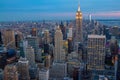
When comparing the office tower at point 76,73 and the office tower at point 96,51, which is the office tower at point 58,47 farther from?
the office tower at point 76,73

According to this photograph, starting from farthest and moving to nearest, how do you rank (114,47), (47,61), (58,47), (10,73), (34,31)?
(34,31) < (58,47) < (47,61) < (114,47) < (10,73)

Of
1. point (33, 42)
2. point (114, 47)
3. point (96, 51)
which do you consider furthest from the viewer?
point (33, 42)

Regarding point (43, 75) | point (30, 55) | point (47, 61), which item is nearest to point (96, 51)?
point (47, 61)

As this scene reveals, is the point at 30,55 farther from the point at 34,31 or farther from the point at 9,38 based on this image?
the point at 34,31

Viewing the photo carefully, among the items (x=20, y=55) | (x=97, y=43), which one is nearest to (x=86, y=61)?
(x=97, y=43)

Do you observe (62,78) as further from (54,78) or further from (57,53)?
(57,53)

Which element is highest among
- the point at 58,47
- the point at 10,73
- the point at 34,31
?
the point at 34,31

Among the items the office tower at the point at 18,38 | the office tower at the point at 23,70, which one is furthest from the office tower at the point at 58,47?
the office tower at the point at 23,70
